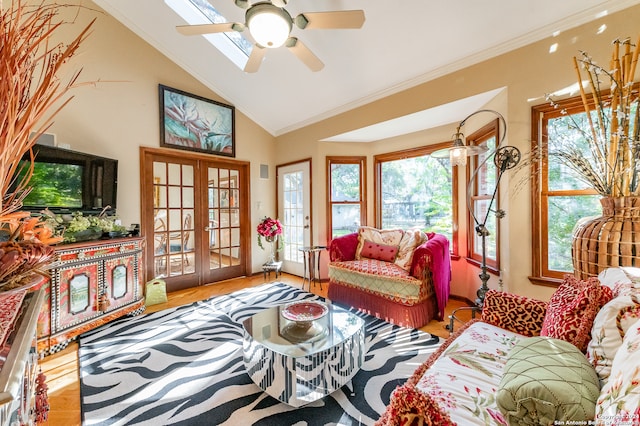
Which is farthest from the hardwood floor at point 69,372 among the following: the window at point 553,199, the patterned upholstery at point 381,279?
the window at point 553,199

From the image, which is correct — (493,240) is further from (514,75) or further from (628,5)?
(628,5)

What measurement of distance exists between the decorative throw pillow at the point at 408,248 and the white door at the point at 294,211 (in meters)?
1.63

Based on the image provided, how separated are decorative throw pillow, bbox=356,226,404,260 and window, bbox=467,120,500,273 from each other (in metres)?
0.85

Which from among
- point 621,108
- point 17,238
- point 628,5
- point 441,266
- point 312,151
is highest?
point 628,5

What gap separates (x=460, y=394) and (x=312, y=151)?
3.64m

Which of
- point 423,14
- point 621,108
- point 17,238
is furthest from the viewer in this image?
point 423,14

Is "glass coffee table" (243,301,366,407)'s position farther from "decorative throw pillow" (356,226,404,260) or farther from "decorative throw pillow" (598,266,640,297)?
"decorative throw pillow" (356,226,404,260)

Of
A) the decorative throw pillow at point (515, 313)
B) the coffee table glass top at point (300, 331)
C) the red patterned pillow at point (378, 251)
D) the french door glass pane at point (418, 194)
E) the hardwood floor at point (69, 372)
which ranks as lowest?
the hardwood floor at point (69, 372)

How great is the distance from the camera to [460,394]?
1.02 metres

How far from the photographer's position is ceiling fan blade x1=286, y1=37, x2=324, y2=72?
6.72 feet

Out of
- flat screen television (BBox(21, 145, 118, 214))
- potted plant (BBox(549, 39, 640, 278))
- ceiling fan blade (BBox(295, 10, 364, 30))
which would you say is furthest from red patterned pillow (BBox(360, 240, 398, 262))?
flat screen television (BBox(21, 145, 118, 214))

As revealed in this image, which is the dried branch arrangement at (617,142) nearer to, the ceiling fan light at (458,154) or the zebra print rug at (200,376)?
the ceiling fan light at (458,154)

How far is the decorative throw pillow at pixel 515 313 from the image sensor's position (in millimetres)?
1519

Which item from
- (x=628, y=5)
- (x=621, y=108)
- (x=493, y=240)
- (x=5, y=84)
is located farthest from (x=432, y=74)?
(x=5, y=84)
